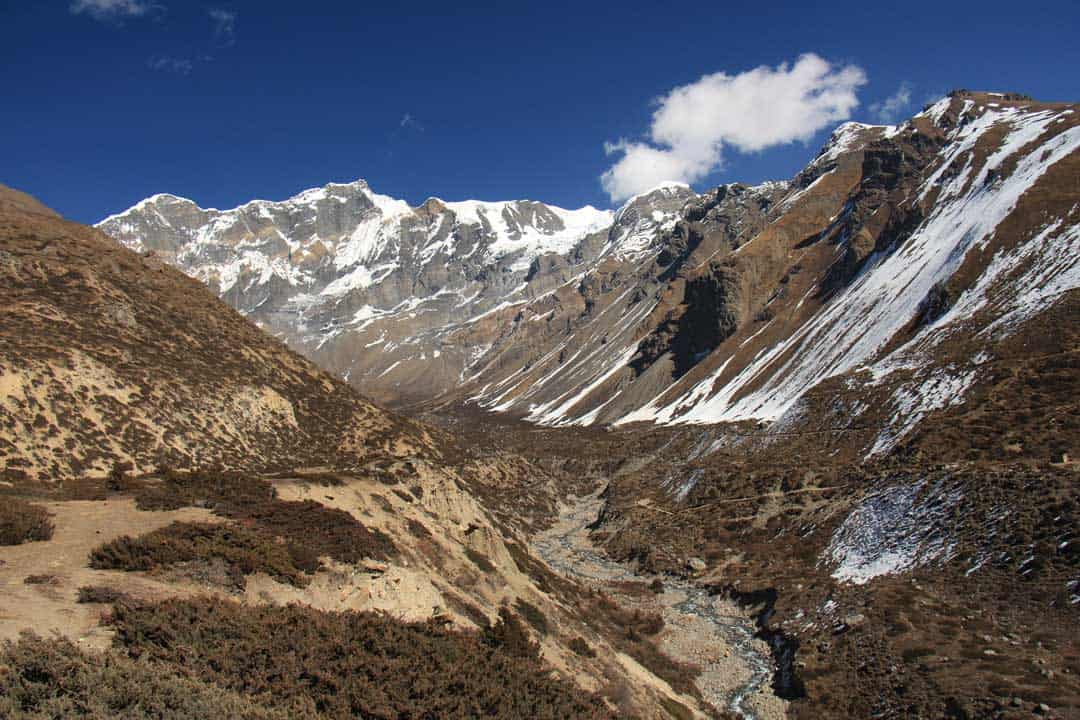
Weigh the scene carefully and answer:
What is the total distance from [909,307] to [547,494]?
61052mm

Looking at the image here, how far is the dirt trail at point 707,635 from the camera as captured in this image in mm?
25578

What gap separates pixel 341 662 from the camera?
12000mm

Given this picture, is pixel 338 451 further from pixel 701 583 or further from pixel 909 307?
pixel 909 307

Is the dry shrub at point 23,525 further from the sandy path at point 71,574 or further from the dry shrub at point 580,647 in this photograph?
the dry shrub at point 580,647

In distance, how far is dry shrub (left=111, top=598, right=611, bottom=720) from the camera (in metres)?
10.7

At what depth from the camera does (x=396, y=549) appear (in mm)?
21703

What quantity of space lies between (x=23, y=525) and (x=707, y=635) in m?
31.7

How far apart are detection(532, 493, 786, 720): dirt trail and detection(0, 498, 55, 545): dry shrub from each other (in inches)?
980

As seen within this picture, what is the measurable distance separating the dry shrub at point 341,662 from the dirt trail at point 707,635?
14.0 m

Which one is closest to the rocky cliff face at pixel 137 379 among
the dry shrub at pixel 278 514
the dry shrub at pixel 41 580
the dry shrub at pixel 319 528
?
the dry shrub at pixel 278 514

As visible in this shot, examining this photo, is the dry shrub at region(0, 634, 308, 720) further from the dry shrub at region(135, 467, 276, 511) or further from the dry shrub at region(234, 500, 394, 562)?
the dry shrub at region(135, 467, 276, 511)

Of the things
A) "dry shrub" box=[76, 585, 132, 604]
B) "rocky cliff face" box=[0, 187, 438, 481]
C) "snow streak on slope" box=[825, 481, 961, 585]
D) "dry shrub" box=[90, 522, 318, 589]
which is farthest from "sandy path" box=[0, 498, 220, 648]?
"snow streak on slope" box=[825, 481, 961, 585]

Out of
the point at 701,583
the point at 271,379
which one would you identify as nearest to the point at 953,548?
the point at 701,583

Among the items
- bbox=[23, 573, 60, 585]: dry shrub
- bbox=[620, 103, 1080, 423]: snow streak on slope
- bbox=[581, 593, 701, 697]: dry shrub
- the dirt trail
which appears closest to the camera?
Answer: bbox=[23, 573, 60, 585]: dry shrub
